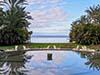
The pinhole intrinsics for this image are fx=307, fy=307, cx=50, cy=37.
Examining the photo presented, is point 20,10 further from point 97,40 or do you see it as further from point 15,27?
point 97,40

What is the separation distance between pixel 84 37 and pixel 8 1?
13052 millimetres

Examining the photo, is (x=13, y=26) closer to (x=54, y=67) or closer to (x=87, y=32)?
(x=87, y=32)

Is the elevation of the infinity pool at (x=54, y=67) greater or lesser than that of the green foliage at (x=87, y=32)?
lesser

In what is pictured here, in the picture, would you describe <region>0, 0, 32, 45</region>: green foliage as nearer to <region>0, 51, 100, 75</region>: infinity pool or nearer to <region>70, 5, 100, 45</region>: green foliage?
<region>70, 5, 100, 45</region>: green foliage

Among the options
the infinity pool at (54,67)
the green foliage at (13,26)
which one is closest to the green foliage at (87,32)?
the green foliage at (13,26)

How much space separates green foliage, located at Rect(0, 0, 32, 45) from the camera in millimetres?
43250

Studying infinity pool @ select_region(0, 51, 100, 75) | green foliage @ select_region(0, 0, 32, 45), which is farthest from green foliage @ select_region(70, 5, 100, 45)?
infinity pool @ select_region(0, 51, 100, 75)

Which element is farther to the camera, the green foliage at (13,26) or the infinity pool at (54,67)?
the green foliage at (13,26)

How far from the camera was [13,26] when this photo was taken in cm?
4381

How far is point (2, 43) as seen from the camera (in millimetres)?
44094

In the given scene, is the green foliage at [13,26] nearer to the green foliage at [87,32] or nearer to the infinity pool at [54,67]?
the green foliage at [87,32]

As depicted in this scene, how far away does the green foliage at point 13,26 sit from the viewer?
4325 centimetres

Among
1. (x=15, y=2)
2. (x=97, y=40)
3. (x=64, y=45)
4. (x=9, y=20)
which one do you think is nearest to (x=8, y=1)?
(x=15, y=2)

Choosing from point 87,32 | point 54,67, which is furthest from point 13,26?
point 54,67
